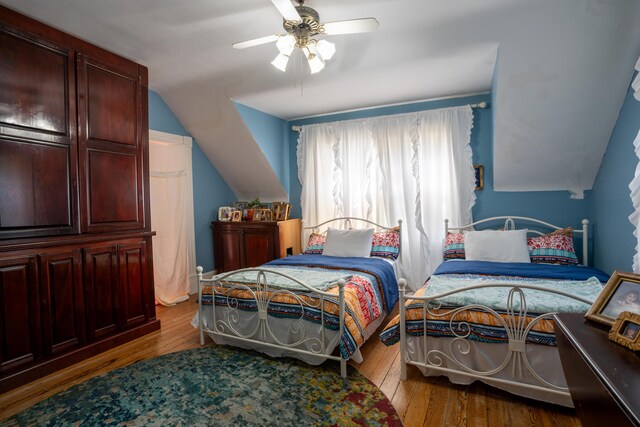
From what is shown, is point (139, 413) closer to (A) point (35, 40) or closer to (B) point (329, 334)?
(B) point (329, 334)

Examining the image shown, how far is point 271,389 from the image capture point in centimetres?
227

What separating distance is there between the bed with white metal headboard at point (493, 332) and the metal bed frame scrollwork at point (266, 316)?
0.44 metres

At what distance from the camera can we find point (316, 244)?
4.29 meters

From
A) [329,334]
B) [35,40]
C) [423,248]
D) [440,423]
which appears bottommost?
[440,423]

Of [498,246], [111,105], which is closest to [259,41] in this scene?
[111,105]

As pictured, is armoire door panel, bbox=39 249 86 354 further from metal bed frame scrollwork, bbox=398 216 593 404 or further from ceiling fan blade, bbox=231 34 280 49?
metal bed frame scrollwork, bbox=398 216 593 404

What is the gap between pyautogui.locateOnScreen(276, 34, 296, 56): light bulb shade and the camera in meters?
2.16

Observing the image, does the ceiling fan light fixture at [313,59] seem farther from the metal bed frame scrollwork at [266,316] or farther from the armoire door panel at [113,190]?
the armoire door panel at [113,190]

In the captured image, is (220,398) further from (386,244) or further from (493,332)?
(386,244)

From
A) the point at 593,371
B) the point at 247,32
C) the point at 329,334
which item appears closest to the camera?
the point at 593,371

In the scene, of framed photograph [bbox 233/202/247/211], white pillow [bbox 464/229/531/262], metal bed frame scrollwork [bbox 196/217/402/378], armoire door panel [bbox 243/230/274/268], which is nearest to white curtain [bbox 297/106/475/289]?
white pillow [bbox 464/229/531/262]

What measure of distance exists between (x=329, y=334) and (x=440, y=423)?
2.79 ft

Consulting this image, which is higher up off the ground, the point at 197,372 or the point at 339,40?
the point at 339,40

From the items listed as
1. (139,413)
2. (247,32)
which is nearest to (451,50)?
(247,32)
